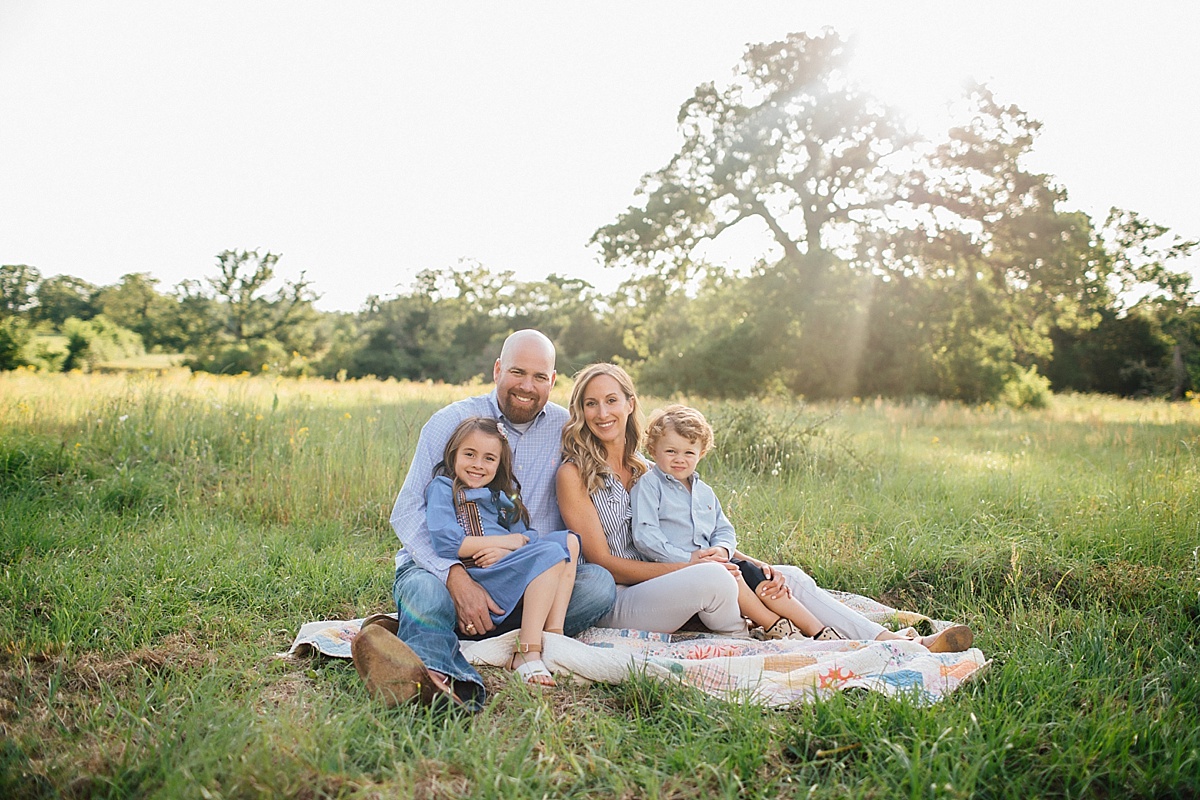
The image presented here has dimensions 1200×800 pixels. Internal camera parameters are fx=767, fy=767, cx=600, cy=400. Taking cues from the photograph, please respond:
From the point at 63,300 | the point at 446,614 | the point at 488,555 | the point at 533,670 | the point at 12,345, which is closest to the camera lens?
the point at 533,670

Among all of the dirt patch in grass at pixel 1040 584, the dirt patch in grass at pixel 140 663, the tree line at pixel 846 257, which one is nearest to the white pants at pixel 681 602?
the dirt patch in grass at pixel 1040 584

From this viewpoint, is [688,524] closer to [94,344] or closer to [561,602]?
[561,602]

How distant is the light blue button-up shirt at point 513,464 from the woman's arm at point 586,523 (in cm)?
13

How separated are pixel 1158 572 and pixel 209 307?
40944mm

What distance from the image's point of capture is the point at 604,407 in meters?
3.57

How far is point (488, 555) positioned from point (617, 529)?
29.5 inches

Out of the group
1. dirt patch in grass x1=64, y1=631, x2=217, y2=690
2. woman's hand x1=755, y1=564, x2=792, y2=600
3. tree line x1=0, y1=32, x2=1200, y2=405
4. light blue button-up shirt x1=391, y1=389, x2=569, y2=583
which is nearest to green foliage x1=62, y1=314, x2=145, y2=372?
tree line x1=0, y1=32, x2=1200, y2=405

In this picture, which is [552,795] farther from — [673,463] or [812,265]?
[812,265]

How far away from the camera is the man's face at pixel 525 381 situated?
3.58 m

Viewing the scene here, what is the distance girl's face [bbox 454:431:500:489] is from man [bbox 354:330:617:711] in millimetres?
210

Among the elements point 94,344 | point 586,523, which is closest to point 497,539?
point 586,523

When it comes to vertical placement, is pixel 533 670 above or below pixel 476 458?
below

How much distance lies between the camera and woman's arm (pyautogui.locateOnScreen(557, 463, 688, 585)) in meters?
3.52

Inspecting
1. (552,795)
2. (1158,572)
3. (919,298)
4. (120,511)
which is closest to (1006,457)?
(1158,572)
